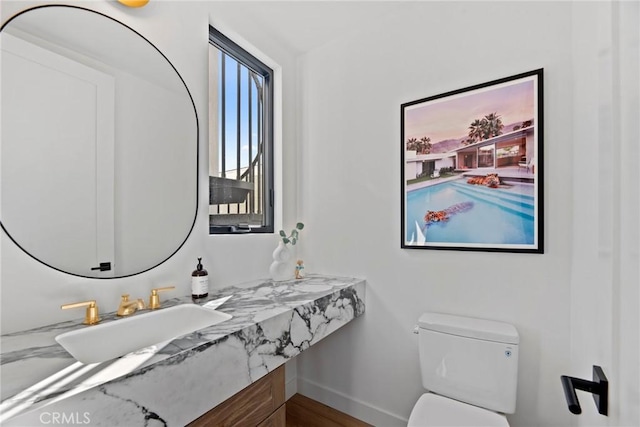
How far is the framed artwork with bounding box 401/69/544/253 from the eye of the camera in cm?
134

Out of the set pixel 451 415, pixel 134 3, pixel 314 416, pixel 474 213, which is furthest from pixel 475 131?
pixel 314 416

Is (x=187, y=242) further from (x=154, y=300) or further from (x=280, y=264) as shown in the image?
(x=280, y=264)

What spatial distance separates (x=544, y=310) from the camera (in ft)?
4.31

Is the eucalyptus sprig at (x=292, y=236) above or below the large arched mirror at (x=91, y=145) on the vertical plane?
below

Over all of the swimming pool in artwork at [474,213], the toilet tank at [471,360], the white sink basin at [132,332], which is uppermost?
the swimming pool in artwork at [474,213]

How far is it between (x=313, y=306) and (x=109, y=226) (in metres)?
0.92

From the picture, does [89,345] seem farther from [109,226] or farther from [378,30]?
[378,30]

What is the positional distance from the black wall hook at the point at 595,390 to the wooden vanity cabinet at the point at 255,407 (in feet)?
2.92

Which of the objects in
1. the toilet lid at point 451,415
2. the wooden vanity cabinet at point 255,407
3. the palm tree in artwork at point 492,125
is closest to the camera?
the wooden vanity cabinet at point 255,407

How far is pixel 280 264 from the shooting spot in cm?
183

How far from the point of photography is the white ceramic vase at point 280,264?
1812 mm

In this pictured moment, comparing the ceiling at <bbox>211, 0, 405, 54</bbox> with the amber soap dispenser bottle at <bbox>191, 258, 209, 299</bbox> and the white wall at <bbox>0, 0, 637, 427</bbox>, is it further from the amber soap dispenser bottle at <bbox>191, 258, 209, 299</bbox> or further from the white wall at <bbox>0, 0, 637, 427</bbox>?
the amber soap dispenser bottle at <bbox>191, 258, 209, 299</bbox>

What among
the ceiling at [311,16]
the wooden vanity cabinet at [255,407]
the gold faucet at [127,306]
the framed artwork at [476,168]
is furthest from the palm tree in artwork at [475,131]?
the gold faucet at [127,306]

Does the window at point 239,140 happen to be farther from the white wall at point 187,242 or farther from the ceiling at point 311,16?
the ceiling at point 311,16
